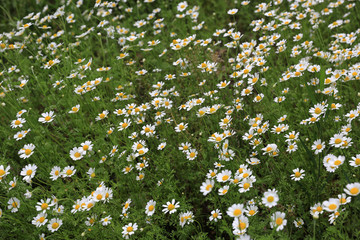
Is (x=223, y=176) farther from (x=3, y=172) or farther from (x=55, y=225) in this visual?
(x=3, y=172)

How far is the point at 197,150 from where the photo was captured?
10.5 ft

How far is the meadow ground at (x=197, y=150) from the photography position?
2.43 meters

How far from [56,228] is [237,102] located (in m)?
→ 1.94

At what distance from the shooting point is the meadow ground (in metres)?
2.43

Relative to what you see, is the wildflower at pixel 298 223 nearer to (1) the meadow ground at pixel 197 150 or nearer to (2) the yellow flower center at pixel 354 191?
(1) the meadow ground at pixel 197 150

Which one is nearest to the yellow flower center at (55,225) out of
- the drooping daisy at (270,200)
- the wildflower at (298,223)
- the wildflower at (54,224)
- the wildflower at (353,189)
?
the wildflower at (54,224)

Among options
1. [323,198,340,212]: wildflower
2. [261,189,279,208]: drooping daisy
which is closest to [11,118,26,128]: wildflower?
A: [261,189,279,208]: drooping daisy

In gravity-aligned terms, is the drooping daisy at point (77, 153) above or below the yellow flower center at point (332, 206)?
below

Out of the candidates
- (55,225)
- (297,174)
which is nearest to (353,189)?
(297,174)

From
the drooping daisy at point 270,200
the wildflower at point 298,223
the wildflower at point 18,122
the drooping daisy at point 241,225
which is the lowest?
the wildflower at point 298,223

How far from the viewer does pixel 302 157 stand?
2773mm

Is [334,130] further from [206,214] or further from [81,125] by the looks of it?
[81,125]

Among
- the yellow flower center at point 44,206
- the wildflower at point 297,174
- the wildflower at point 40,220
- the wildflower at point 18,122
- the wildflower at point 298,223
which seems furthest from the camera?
the wildflower at point 18,122

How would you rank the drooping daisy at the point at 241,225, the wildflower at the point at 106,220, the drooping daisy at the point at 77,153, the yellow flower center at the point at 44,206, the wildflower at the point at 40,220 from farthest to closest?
the drooping daisy at the point at 77,153 → the yellow flower center at the point at 44,206 → the wildflower at the point at 40,220 → the wildflower at the point at 106,220 → the drooping daisy at the point at 241,225
